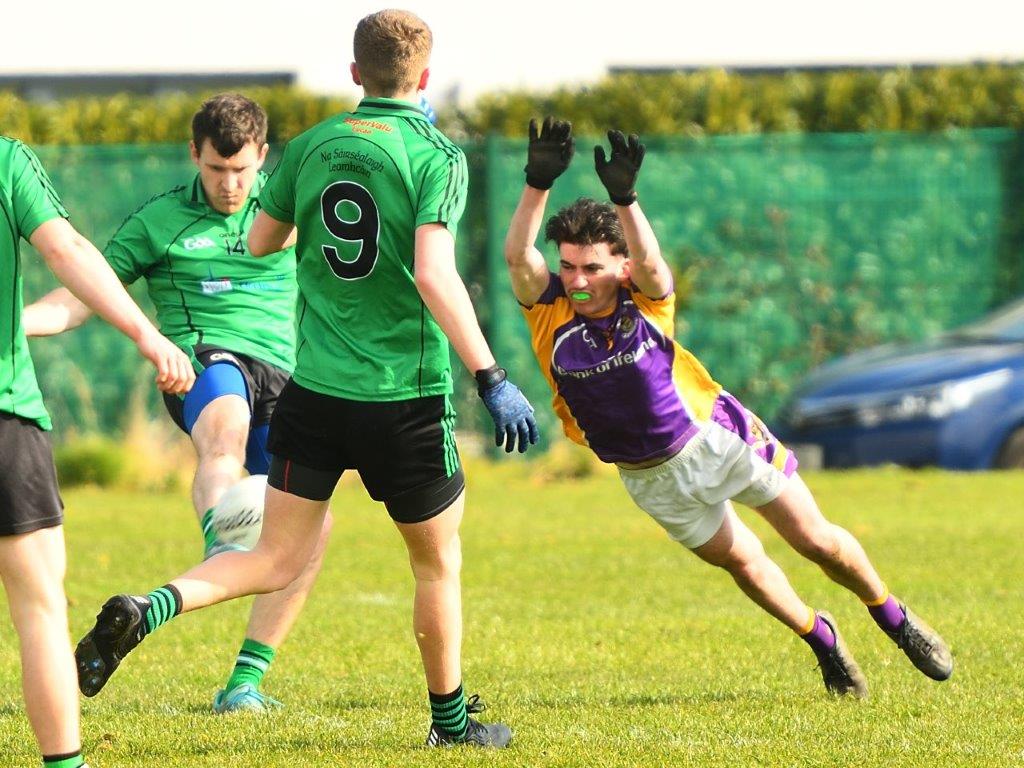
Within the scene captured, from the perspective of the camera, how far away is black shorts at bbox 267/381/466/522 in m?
5.26

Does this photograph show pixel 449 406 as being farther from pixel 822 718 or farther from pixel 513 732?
pixel 822 718

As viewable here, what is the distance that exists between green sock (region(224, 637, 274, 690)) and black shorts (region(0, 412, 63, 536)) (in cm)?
195

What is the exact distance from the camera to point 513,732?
5.81m

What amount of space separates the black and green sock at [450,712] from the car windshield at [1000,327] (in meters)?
10.0

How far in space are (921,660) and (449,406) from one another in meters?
2.21

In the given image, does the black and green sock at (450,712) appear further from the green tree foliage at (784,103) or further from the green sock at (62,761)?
the green tree foliage at (784,103)

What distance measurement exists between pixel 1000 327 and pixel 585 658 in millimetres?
8683

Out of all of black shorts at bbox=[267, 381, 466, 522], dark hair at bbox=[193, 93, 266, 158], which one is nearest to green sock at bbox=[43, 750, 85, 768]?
black shorts at bbox=[267, 381, 466, 522]

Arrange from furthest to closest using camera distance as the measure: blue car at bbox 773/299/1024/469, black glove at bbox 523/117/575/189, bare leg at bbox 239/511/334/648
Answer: blue car at bbox 773/299/1024/469 < bare leg at bbox 239/511/334/648 < black glove at bbox 523/117/575/189

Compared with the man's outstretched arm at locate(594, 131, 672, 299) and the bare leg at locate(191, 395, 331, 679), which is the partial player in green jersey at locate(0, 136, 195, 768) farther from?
the bare leg at locate(191, 395, 331, 679)

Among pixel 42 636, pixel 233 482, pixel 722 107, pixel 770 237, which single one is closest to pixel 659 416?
pixel 233 482

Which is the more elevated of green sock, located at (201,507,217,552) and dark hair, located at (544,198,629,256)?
dark hair, located at (544,198,629,256)

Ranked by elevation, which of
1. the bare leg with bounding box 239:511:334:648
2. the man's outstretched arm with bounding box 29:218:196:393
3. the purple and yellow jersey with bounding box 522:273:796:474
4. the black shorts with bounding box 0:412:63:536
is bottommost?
the bare leg with bounding box 239:511:334:648

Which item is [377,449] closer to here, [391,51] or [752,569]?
[391,51]
